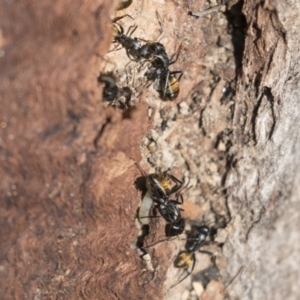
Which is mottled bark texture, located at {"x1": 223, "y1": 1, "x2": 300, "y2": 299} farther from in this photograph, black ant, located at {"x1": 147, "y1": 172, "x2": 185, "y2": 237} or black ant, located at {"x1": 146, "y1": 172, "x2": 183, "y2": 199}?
black ant, located at {"x1": 146, "y1": 172, "x2": 183, "y2": 199}

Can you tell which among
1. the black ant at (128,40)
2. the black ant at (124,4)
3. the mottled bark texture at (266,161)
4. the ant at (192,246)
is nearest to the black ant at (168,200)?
the ant at (192,246)

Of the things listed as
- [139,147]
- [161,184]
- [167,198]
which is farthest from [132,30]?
[167,198]

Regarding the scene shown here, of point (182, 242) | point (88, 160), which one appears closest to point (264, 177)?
point (182, 242)

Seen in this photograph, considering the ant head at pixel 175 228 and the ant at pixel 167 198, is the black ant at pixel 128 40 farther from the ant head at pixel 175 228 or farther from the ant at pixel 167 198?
the ant head at pixel 175 228

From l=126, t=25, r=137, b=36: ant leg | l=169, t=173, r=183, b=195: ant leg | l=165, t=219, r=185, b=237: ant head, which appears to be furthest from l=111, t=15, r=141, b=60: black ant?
l=165, t=219, r=185, b=237: ant head

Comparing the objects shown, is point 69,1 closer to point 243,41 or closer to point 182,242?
point 243,41

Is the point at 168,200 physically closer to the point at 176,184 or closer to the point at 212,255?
the point at 176,184
